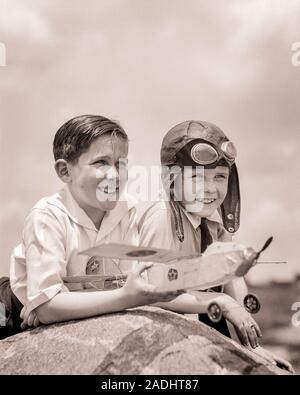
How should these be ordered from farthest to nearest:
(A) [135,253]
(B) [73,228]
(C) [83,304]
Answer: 1. (B) [73,228]
2. (C) [83,304]
3. (A) [135,253]

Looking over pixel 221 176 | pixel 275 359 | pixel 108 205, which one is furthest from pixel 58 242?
pixel 275 359

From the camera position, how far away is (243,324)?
1604 millimetres

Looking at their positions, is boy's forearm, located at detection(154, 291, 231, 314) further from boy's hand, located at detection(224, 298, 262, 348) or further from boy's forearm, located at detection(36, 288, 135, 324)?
boy's forearm, located at detection(36, 288, 135, 324)

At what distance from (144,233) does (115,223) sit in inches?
4.0

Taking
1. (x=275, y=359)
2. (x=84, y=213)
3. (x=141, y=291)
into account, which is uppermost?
(x=84, y=213)

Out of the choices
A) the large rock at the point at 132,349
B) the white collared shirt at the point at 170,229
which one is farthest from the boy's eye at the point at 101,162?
the large rock at the point at 132,349

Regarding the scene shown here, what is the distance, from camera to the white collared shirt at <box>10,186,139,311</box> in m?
1.62

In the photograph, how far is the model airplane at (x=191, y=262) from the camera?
1.36 metres

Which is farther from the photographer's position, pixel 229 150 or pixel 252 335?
pixel 229 150

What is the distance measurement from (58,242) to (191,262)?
0.45 meters

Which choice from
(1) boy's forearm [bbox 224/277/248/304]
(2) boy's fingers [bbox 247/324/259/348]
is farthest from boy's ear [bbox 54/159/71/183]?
(2) boy's fingers [bbox 247/324/259/348]

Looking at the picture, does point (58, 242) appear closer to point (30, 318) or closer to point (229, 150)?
point (30, 318)

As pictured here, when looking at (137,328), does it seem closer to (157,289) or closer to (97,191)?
(157,289)

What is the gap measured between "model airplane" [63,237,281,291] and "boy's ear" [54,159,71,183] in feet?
1.37
